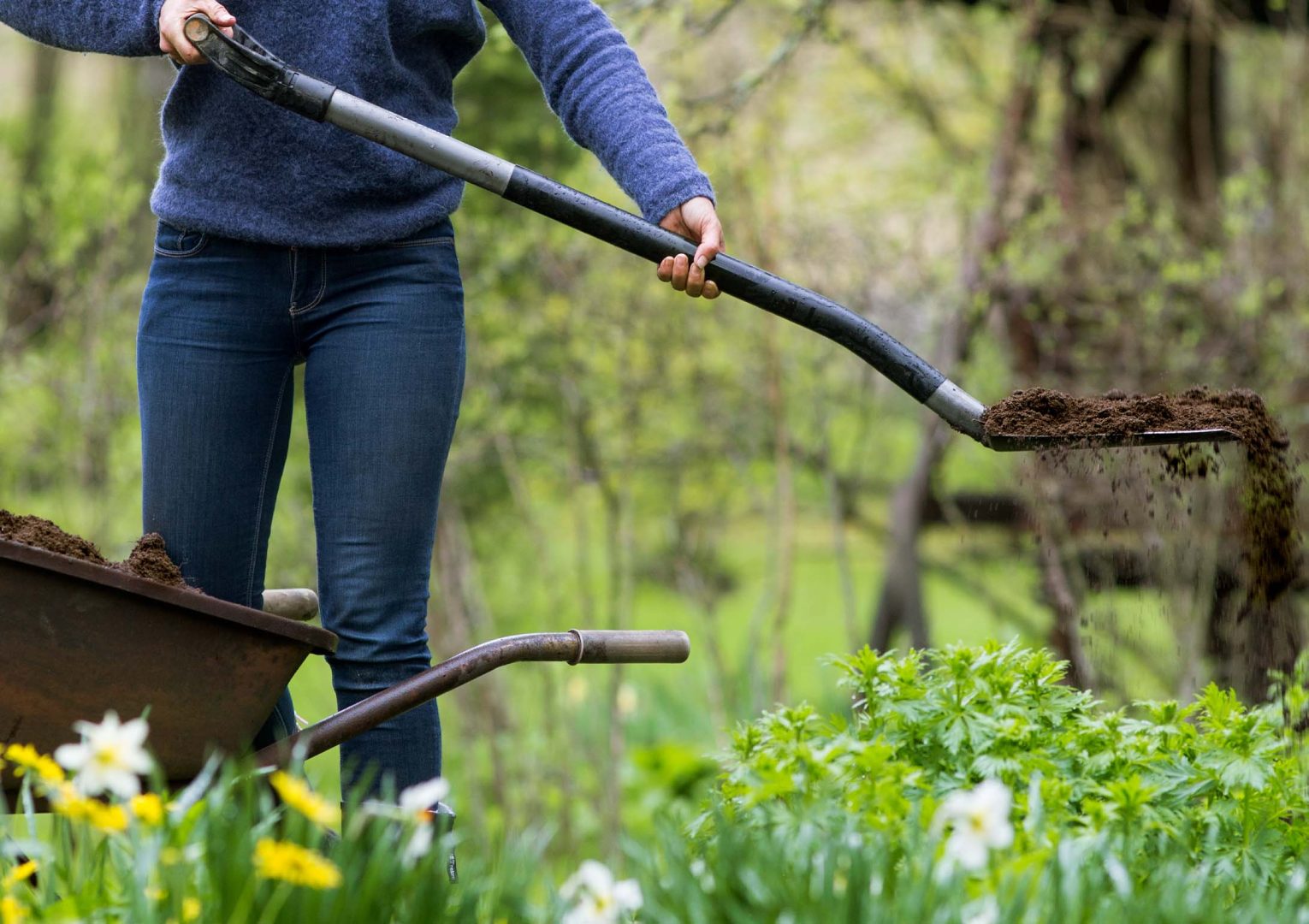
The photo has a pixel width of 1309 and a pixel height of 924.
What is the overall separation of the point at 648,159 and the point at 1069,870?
3.59 ft

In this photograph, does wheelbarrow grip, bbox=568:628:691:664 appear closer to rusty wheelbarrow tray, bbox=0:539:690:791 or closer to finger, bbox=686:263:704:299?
rusty wheelbarrow tray, bbox=0:539:690:791

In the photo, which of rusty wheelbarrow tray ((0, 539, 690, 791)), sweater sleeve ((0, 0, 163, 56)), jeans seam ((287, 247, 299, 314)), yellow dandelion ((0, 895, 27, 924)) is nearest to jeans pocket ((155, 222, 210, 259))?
jeans seam ((287, 247, 299, 314))

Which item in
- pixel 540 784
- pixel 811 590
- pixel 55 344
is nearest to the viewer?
pixel 55 344

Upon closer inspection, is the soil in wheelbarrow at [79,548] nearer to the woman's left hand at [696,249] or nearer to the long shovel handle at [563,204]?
the long shovel handle at [563,204]

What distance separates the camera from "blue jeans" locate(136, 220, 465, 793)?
199 centimetres

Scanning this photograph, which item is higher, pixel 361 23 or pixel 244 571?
pixel 361 23

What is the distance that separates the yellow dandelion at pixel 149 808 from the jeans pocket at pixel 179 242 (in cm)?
85

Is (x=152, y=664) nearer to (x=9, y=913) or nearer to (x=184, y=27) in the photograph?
(x=9, y=913)

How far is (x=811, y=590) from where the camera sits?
30.5 ft

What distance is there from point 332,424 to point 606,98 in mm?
609

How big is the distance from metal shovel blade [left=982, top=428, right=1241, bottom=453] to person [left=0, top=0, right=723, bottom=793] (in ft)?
1.52

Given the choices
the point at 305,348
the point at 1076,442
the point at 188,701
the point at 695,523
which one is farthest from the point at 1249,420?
the point at 695,523

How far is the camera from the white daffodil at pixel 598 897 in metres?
1.46

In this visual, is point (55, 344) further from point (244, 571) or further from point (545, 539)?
point (244, 571)
